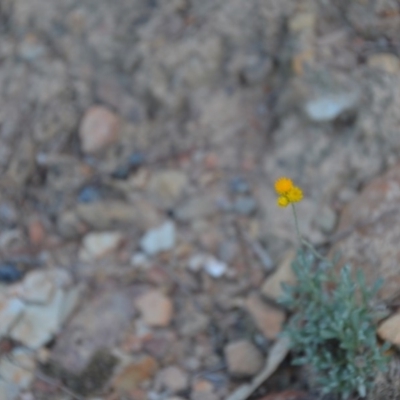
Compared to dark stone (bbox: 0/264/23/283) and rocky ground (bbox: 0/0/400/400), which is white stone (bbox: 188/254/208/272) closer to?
rocky ground (bbox: 0/0/400/400)

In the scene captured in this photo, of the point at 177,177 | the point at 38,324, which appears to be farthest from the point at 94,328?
the point at 177,177

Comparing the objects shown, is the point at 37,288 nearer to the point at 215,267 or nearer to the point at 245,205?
the point at 215,267

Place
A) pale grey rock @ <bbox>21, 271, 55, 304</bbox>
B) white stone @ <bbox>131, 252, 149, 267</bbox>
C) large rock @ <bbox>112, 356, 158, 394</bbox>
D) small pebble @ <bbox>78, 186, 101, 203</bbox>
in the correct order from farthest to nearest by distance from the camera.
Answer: small pebble @ <bbox>78, 186, 101, 203</bbox>
white stone @ <bbox>131, 252, 149, 267</bbox>
pale grey rock @ <bbox>21, 271, 55, 304</bbox>
large rock @ <bbox>112, 356, 158, 394</bbox>

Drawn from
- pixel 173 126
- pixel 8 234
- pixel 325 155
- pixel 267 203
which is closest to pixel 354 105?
pixel 325 155

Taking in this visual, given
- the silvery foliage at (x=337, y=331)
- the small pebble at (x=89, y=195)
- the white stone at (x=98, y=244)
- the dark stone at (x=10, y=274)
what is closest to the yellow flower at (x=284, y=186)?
the silvery foliage at (x=337, y=331)

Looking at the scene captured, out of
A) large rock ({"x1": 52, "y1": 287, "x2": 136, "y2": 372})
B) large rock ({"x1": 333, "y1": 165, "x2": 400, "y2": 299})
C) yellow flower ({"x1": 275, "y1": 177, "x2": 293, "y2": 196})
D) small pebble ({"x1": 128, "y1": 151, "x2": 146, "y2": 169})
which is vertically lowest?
large rock ({"x1": 52, "y1": 287, "x2": 136, "y2": 372})

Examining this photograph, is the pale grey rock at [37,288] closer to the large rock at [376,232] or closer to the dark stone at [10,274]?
the dark stone at [10,274]

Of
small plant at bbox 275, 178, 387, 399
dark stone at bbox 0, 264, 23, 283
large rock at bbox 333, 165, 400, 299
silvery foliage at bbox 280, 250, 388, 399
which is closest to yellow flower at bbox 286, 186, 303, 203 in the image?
small plant at bbox 275, 178, 387, 399

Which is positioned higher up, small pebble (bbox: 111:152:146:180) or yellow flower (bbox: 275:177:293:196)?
yellow flower (bbox: 275:177:293:196)
